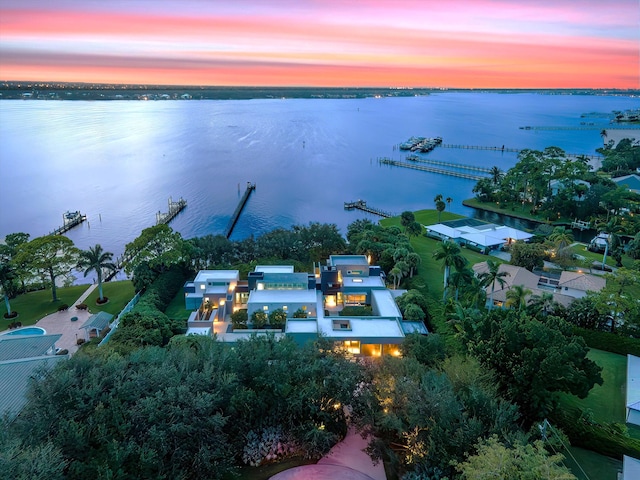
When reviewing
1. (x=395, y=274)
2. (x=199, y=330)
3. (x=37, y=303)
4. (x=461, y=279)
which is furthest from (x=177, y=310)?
(x=461, y=279)

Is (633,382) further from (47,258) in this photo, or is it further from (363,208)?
→ (363,208)

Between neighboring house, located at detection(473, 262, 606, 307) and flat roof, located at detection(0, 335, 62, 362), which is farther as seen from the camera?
neighboring house, located at detection(473, 262, 606, 307)

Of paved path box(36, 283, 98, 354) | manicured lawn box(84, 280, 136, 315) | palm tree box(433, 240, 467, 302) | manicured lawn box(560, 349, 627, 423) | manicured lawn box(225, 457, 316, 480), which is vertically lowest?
manicured lawn box(84, 280, 136, 315)

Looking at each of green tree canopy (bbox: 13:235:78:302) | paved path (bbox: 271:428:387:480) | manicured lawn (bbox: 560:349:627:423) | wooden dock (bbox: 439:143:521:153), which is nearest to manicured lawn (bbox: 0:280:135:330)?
green tree canopy (bbox: 13:235:78:302)

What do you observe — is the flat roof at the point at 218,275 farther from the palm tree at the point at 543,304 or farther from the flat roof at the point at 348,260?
the palm tree at the point at 543,304

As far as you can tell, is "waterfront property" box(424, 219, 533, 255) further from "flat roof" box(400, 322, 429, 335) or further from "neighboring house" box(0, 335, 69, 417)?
Answer: "neighboring house" box(0, 335, 69, 417)

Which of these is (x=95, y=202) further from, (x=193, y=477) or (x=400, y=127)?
(x=400, y=127)

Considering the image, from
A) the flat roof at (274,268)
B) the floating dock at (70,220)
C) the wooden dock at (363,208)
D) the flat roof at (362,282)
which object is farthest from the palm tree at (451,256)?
the floating dock at (70,220)
